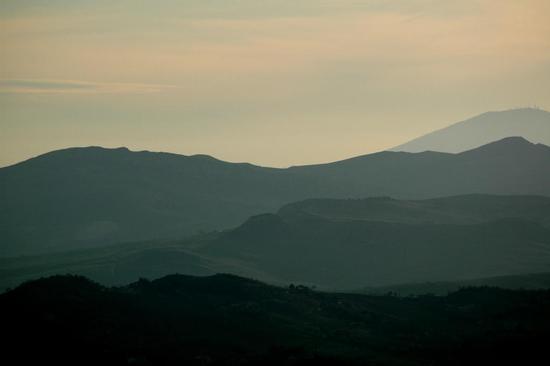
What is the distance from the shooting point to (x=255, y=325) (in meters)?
47.8

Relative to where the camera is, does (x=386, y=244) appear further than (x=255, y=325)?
Yes

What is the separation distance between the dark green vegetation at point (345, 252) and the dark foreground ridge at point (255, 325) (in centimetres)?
5024

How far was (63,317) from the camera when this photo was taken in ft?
146

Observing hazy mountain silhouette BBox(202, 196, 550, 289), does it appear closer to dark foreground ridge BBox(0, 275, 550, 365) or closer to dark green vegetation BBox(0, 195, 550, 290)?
dark green vegetation BBox(0, 195, 550, 290)

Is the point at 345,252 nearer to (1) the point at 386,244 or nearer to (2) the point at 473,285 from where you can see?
(1) the point at 386,244

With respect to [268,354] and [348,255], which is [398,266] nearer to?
[348,255]

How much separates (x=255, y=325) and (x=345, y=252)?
264 feet

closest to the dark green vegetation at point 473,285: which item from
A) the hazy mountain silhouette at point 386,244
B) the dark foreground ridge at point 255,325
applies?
the dark foreground ridge at point 255,325

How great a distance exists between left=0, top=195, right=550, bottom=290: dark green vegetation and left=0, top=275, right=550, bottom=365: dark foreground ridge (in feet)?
165

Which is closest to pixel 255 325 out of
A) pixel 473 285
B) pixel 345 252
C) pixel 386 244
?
pixel 473 285

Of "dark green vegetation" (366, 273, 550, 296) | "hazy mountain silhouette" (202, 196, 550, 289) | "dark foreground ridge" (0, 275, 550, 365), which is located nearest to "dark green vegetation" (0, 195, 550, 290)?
"hazy mountain silhouette" (202, 196, 550, 289)

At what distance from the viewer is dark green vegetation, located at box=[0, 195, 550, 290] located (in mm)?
113750

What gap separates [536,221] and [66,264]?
6683 centimetres

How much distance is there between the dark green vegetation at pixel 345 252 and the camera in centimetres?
11375
